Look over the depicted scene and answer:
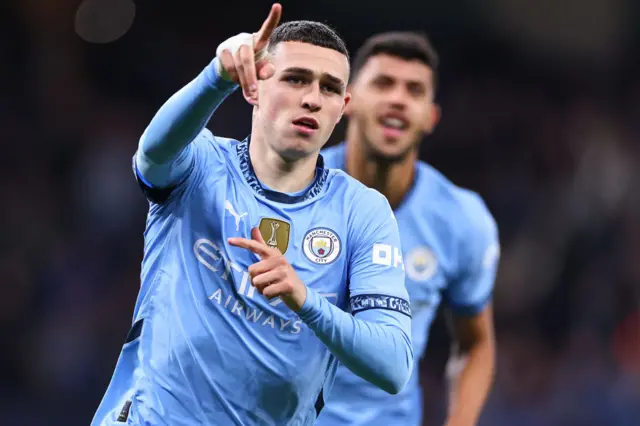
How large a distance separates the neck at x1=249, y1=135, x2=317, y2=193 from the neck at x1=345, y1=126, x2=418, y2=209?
5.83 ft

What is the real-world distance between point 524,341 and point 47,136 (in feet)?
16.2

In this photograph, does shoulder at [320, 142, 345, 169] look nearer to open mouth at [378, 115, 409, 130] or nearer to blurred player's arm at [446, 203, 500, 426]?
open mouth at [378, 115, 409, 130]

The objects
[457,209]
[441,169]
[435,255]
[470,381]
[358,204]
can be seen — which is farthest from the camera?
[441,169]

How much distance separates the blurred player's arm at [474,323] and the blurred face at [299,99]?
2159 millimetres

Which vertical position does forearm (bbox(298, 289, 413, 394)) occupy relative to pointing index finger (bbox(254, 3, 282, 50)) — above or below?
below

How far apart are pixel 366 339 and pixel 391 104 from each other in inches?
90.6

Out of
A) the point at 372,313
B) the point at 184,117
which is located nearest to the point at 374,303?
the point at 372,313

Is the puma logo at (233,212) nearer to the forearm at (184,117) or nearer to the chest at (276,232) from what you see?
the chest at (276,232)

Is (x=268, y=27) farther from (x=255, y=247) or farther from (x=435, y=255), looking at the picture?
(x=435, y=255)

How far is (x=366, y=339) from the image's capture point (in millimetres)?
2906

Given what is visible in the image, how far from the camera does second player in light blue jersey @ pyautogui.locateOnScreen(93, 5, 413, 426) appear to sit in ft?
9.91

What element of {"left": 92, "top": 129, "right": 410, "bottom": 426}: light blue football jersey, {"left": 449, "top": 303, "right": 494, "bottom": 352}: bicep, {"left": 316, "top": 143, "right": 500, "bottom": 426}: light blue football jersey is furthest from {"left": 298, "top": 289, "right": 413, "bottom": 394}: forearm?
{"left": 449, "top": 303, "right": 494, "bottom": 352}: bicep

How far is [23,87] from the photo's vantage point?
9.65m

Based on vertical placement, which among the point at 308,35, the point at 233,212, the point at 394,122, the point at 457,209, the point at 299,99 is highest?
the point at 394,122
